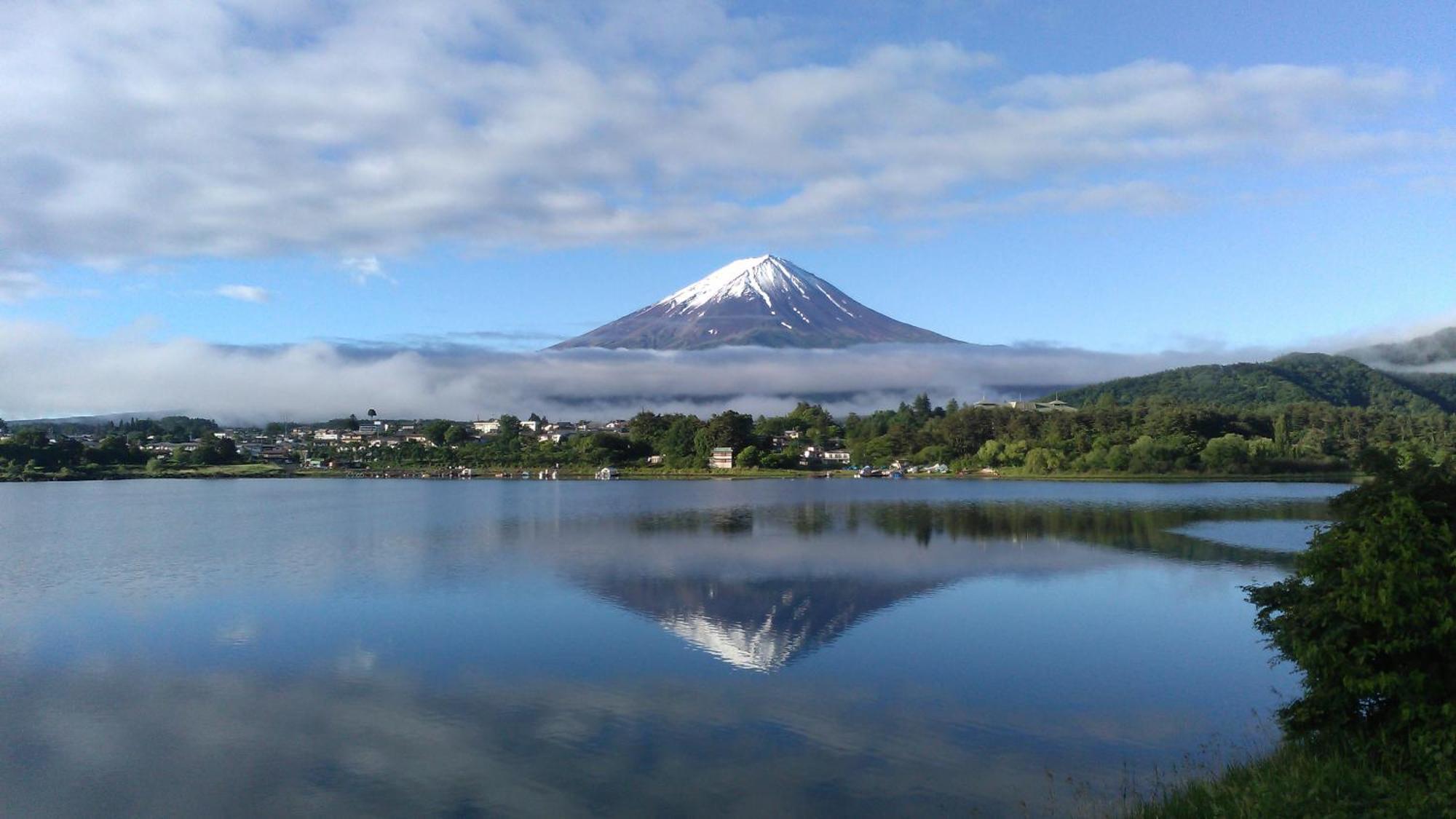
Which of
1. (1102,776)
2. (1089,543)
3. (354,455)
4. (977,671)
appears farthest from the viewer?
(354,455)

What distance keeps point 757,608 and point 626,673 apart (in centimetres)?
478

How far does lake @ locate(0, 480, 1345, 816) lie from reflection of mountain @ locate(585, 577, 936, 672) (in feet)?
0.28

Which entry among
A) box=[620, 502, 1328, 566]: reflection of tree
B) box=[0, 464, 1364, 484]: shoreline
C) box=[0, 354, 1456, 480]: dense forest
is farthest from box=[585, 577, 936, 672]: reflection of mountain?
box=[0, 464, 1364, 484]: shoreline

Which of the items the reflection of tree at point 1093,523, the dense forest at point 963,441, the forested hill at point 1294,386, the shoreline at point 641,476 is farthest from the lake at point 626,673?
the forested hill at point 1294,386

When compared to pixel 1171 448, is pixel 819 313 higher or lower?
higher

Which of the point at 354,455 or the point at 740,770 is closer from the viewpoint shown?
the point at 740,770

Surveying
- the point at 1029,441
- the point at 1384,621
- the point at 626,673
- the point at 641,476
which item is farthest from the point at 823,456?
the point at 1384,621

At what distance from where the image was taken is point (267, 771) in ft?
28.3

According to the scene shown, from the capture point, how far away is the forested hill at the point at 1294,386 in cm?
11188

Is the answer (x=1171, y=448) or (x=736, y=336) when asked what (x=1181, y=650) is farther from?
(x=736, y=336)

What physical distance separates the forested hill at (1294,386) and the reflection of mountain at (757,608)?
9948 centimetres

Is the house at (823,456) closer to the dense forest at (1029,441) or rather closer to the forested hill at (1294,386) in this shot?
the dense forest at (1029,441)

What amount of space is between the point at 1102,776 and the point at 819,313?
149 metres

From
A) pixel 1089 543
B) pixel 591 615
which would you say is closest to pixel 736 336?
pixel 1089 543
